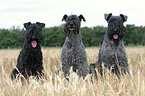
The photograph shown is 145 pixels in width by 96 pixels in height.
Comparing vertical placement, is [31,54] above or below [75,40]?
below

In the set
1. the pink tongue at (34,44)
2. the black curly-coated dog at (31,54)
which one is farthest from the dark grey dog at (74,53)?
the pink tongue at (34,44)

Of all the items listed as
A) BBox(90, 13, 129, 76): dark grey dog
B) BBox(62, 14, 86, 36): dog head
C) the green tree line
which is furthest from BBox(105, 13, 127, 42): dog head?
the green tree line

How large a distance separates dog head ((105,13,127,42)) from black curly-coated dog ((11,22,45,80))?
1.84 meters

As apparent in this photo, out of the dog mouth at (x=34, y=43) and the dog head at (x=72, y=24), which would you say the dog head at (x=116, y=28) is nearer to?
the dog head at (x=72, y=24)

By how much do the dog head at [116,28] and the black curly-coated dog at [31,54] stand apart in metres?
1.84

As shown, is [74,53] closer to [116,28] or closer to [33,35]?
[33,35]

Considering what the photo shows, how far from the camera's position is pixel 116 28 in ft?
15.0

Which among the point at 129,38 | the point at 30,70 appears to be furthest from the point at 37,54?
the point at 129,38

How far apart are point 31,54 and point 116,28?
2.28 metres

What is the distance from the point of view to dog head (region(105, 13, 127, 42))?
4.59m

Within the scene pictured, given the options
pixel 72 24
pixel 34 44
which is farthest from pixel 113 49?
pixel 34 44

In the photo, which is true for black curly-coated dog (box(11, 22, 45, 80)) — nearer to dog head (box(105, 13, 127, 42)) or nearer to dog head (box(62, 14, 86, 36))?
dog head (box(62, 14, 86, 36))

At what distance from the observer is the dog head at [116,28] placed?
15.1 feet

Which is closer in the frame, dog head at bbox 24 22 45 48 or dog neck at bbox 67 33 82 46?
dog head at bbox 24 22 45 48
